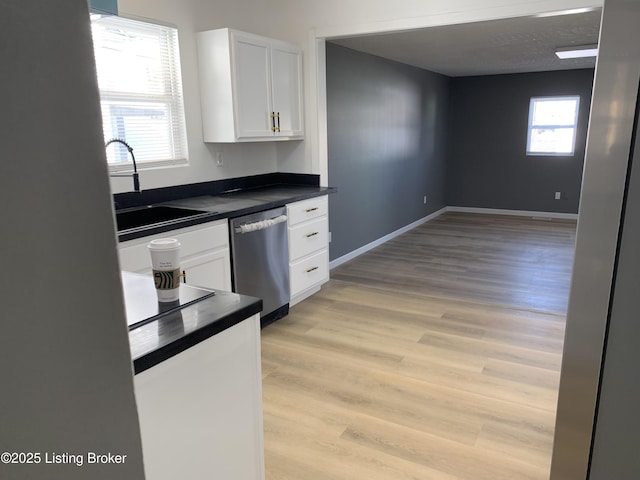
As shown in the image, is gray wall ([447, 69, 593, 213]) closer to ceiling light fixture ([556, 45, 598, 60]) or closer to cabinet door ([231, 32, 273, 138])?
ceiling light fixture ([556, 45, 598, 60])

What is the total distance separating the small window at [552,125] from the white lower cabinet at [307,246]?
5465 millimetres

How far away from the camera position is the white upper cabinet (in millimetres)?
3449

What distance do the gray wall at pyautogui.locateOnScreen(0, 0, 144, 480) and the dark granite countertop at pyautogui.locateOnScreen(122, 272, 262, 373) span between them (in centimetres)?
54

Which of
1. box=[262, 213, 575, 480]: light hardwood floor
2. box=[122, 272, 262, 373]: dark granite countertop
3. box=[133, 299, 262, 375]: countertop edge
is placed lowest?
box=[262, 213, 575, 480]: light hardwood floor

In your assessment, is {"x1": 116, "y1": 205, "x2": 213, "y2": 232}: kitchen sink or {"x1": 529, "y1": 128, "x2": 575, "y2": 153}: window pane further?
{"x1": 529, "y1": 128, "x2": 575, "y2": 153}: window pane

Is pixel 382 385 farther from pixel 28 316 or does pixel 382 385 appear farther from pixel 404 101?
pixel 404 101

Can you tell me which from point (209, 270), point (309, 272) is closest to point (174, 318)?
point (209, 270)

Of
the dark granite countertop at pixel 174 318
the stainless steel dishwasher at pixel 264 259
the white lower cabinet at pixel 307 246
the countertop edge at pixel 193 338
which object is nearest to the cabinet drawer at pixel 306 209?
the white lower cabinet at pixel 307 246

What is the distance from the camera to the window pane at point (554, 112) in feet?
25.3

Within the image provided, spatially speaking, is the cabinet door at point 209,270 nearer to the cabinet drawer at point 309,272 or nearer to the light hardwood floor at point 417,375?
the light hardwood floor at point 417,375

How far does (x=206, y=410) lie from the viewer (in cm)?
129

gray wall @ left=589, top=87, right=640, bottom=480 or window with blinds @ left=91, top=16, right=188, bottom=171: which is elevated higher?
window with blinds @ left=91, top=16, right=188, bottom=171

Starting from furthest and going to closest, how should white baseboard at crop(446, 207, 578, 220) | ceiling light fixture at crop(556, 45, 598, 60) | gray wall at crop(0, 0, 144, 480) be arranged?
1. white baseboard at crop(446, 207, 578, 220)
2. ceiling light fixture at crop(556, 45, 598, 60)
3. gray wall at crop(0, 0, 144, 480)

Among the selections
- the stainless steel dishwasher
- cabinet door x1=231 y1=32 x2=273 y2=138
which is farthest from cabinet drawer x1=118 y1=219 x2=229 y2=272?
cabinet door x1=231 y1=32 x2=273 y2=138
